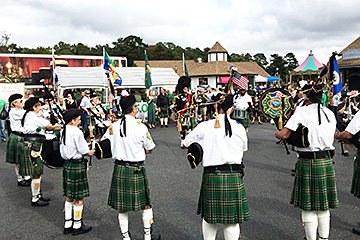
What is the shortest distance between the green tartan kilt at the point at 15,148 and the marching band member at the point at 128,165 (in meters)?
2.41

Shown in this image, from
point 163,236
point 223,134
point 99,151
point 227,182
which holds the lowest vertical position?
point 163,236

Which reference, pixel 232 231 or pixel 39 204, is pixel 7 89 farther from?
pixel 232 231

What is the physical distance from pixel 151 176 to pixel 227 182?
3225 mm

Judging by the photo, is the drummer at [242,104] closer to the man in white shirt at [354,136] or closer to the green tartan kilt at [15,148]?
the man in white shirt at [354,136]

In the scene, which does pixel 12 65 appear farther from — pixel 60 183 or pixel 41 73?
pixel 60 183

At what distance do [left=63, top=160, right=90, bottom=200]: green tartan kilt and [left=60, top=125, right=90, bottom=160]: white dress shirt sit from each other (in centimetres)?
13

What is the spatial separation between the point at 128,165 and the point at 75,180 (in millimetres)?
841

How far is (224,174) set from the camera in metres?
2.49

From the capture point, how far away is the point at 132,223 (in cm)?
362

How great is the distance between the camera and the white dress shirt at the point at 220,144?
96.7 inches

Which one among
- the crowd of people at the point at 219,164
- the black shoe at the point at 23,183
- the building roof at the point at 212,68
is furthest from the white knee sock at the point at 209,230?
the building roof at the point at 212,68

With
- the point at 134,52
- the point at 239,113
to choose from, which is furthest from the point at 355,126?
the point at 134,52

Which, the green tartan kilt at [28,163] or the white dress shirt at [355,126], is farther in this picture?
A: the green tartan kilt at [28,163]

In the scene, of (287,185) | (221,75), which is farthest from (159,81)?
(221,75)
